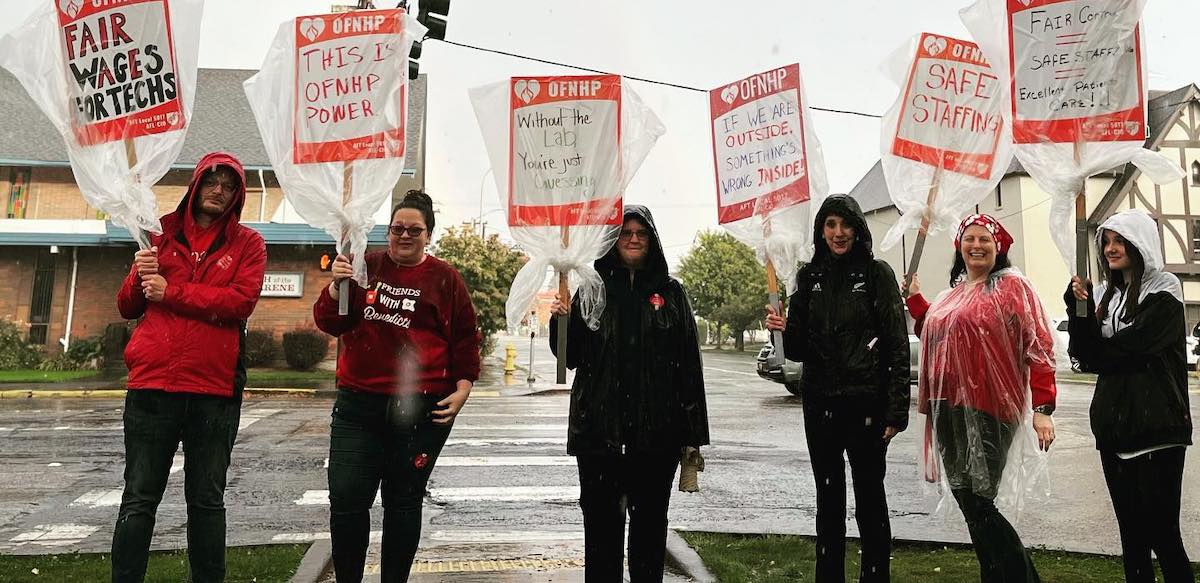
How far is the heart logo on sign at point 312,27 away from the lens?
142 inches

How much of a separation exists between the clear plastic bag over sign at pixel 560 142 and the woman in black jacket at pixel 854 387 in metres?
1.07

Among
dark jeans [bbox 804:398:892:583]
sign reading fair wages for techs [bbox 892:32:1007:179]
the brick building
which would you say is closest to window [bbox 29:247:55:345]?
the brick building

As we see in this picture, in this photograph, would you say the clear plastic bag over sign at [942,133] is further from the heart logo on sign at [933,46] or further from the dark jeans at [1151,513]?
the dark jeans at [1151,513]

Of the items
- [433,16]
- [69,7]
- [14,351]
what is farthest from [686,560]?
[14,351]

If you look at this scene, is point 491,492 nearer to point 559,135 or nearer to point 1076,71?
point 559,135

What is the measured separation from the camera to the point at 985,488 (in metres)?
3.37

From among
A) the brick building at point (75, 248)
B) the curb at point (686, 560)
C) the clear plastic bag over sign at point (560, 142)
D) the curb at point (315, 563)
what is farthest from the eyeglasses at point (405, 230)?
the brick building at point (75, 248)

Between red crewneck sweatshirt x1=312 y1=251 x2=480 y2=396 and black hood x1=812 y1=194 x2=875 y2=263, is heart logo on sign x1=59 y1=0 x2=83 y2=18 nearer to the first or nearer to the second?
red crewneck sweatshirt x1=312 y1=251 x2=480 y2=396

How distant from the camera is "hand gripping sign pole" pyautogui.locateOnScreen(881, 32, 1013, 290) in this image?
4.04m

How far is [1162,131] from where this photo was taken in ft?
93.0

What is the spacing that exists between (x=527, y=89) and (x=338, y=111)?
99 cm

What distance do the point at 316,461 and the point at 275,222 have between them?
15768 millimetres

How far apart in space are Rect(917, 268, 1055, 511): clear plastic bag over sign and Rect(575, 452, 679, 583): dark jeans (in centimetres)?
128

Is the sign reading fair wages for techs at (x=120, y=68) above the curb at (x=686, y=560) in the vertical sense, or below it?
above
